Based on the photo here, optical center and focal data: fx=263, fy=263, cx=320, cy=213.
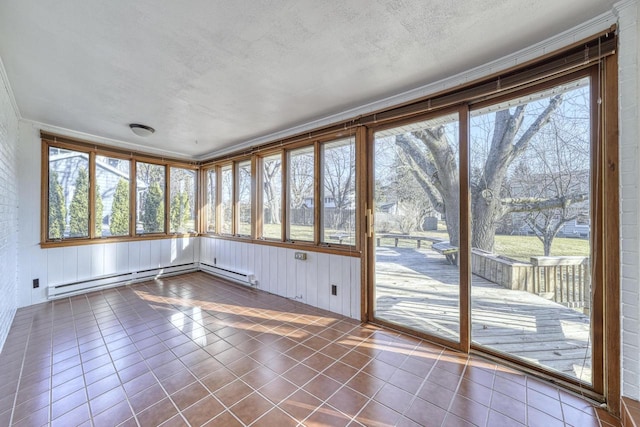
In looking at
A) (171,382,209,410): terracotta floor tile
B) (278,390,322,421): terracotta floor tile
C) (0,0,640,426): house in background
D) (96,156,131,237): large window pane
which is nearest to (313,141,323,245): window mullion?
(0,0,640,426): house in background

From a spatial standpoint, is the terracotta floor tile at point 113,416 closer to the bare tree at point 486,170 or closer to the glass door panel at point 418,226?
the glass door panel at point 418,226

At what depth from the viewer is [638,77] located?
5.18ft

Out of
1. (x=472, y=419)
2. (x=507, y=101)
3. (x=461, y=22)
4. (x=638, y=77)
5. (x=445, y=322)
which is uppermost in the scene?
(x=461, y=22)

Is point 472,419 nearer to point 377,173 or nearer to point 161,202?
point 377,173

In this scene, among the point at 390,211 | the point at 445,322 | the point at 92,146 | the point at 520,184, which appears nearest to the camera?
the point at 520,184

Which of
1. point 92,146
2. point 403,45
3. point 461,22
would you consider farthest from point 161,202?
point 461,22

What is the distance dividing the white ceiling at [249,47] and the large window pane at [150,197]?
184cm

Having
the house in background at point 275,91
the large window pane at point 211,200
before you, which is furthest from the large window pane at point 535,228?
the large window pane at point 211,200

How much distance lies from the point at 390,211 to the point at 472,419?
6.19ft

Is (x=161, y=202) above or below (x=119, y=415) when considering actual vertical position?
above

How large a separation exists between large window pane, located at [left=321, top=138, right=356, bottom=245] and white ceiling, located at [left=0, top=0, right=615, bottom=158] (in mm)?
611

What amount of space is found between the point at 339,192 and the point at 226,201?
2.70m

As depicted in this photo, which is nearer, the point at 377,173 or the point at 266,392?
the point at 266,392

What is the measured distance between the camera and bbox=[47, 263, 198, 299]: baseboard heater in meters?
3.78
